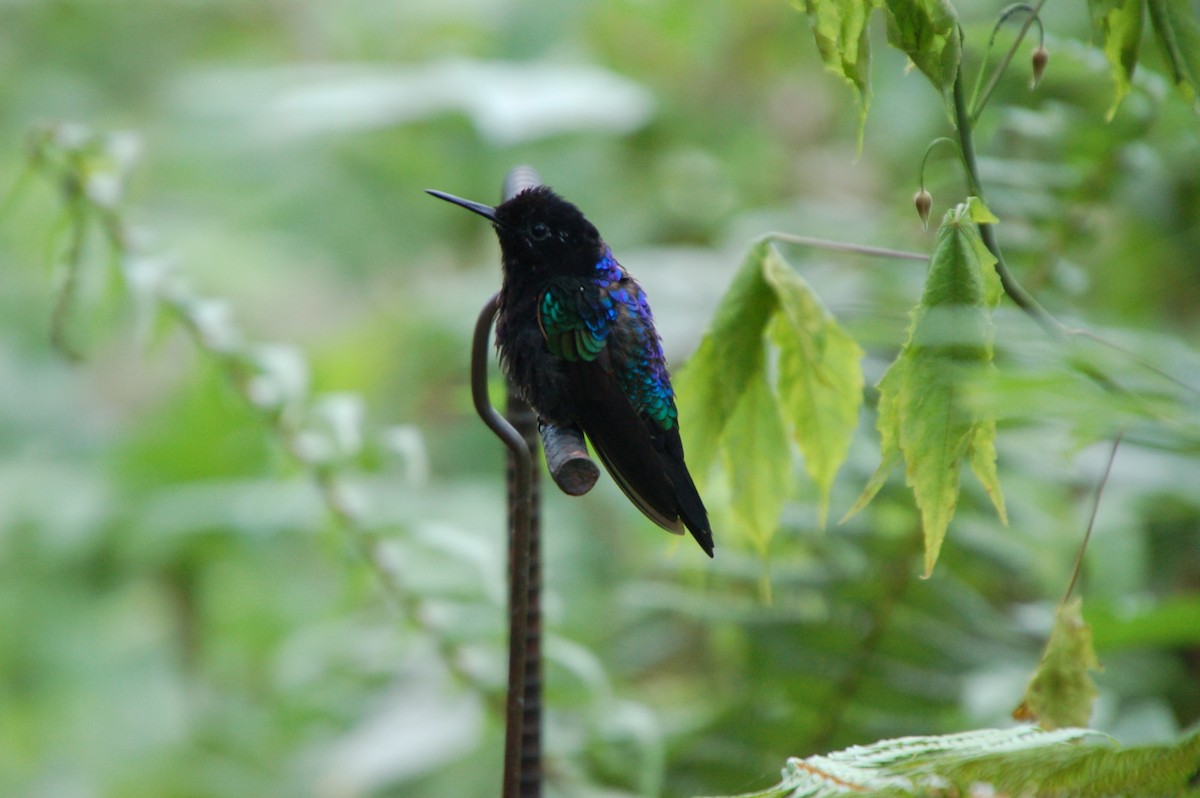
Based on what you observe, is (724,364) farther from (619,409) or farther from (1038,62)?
(1038,62)

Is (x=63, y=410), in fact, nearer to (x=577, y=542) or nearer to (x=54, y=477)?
(x=54, y=477)

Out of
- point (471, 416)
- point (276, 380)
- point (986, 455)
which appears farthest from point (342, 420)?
point (471, 416)

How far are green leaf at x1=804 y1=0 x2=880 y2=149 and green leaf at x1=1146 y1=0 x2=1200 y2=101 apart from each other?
205 millimetres

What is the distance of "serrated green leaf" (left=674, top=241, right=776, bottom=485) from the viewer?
86 cm

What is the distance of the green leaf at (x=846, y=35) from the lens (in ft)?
2.22

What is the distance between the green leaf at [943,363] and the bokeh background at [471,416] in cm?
7

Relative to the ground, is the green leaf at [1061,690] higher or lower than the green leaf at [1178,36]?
lower

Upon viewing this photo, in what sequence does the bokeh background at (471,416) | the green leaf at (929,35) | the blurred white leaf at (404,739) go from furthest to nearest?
the blurred white leaf at (404,739) < the bokeh background at (471,416) < the green leaf at (929,35)

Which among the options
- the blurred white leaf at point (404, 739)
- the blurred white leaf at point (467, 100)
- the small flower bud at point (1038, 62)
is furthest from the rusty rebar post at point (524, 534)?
the blurred white leaf at point (467, 100)

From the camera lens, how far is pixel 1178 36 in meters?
0.73

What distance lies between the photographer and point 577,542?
2.69m

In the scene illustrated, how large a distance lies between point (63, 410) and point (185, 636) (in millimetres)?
792

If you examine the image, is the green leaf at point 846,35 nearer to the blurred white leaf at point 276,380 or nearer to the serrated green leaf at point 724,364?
the serrated green leaf at point 724,364

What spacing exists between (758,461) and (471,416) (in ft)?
6.47
